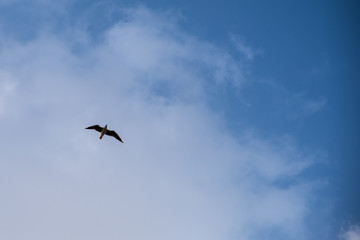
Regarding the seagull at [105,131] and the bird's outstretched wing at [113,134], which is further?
the bird's outstretched wing at [113,134]

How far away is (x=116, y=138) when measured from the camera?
2165 inches

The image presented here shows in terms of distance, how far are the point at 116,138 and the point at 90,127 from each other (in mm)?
4911

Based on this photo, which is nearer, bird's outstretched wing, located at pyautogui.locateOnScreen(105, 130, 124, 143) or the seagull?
the seagull

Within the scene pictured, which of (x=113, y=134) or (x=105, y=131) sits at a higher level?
(x=113, y=134)

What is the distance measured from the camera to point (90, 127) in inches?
2089

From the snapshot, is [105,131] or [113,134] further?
[113,134]
